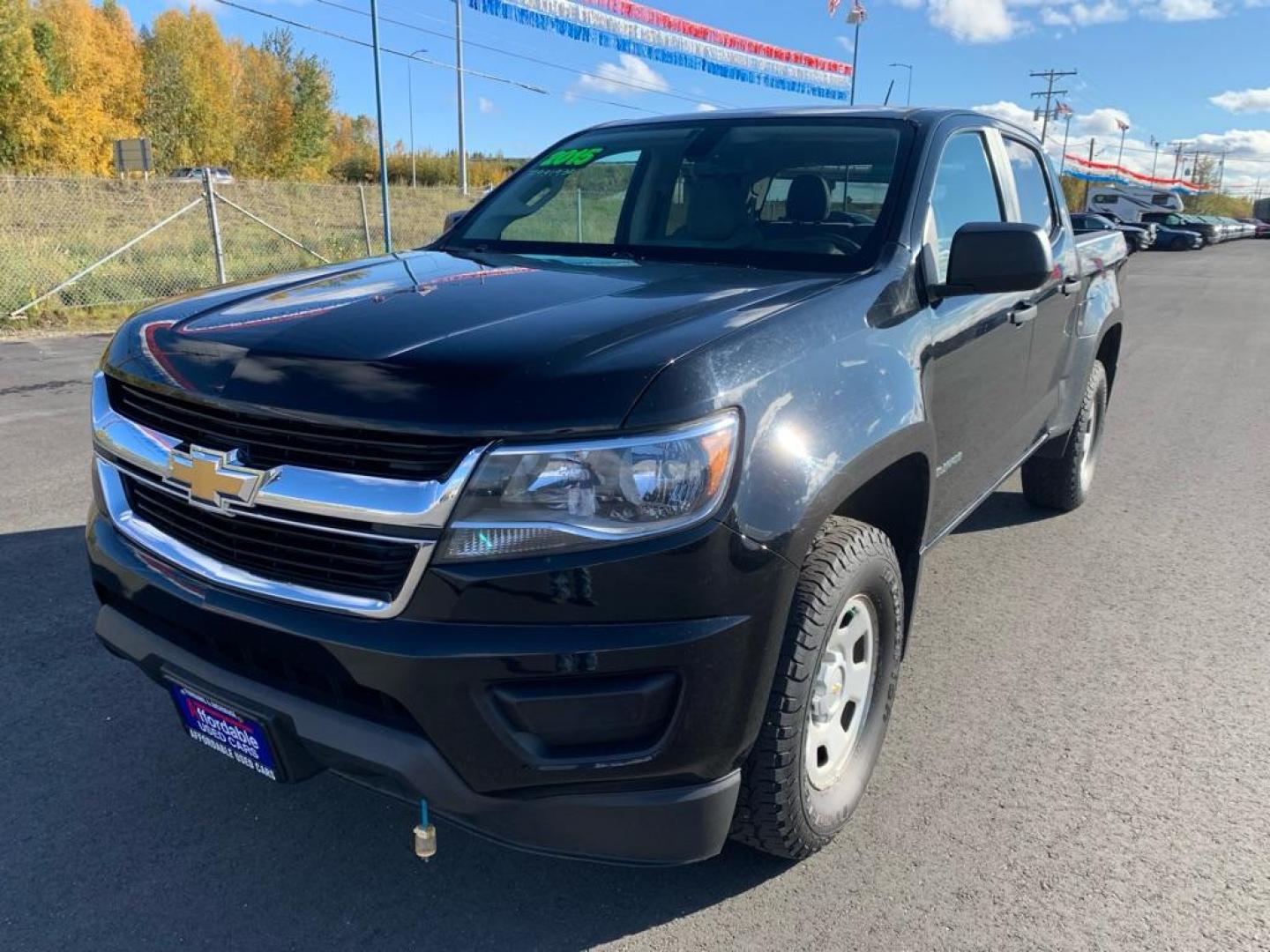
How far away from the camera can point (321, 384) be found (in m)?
1.80

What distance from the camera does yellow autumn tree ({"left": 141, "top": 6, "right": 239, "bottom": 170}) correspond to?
58062 mm

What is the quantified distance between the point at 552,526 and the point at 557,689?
0.30 metres

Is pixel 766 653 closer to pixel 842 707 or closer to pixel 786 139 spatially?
pixel 842 707

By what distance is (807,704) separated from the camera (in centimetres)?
202

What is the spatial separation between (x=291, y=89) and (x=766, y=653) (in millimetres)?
75133

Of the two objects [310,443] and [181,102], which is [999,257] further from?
[181,102]

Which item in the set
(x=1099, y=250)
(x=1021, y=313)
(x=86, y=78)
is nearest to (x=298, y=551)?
(x=1021, y=313)

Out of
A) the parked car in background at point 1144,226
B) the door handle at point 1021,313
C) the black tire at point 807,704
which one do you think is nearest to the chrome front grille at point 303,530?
the black tire at point 807,704

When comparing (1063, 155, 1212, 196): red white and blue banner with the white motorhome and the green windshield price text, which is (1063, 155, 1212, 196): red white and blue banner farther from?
the green windshield price text

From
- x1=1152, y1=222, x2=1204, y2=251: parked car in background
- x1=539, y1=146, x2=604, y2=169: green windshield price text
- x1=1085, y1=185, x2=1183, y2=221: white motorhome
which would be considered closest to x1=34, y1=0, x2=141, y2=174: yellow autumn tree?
x1=1152, y1=222, x2=1204, y2=251: parked car in background

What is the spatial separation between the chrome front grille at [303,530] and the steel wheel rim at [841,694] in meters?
0.95

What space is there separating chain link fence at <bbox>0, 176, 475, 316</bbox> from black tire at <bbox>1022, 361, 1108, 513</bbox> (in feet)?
25.3

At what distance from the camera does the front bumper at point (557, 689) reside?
5.55ft

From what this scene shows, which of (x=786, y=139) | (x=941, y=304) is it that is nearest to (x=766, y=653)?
(x=941, y=304)
